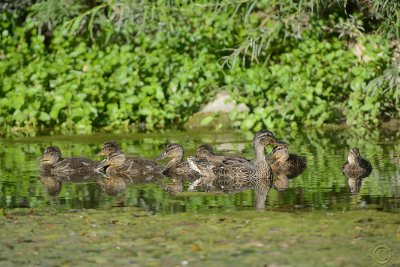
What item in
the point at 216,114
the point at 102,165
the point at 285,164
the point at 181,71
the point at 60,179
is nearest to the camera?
the point at 60,179

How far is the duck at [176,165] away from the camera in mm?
12570

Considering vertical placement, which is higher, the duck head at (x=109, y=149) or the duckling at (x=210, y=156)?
the duck head at (x=109, y=149)

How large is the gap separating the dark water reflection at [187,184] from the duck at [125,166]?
33 centimetres

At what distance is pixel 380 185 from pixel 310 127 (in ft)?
19.7

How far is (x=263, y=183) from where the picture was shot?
1185 centimetres

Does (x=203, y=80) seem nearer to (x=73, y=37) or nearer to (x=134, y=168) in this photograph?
(x=73, y=37)

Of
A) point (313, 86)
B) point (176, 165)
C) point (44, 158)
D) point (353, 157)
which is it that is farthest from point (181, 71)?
point (353, 157)

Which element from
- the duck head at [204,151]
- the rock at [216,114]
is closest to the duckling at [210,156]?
the duck head at [204,151]

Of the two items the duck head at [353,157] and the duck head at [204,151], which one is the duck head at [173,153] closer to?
the duck head at [204,151]

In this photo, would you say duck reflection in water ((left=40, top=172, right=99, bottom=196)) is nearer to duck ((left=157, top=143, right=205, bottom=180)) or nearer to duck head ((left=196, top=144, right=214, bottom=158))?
duck ((left=157, top=143, right=205, bottom=180))

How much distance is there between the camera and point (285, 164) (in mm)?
12844

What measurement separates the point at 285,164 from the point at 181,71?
5.99 m

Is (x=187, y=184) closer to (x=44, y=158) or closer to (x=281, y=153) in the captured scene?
(x=281, y=153)

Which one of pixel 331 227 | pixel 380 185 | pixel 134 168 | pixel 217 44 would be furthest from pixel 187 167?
pixel 217 44
